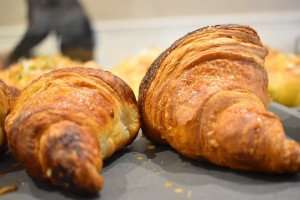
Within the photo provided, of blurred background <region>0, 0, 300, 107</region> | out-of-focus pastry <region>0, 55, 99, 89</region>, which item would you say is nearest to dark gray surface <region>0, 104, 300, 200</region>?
out-of-focus pastry <region>0, 55, 99, 89</region>

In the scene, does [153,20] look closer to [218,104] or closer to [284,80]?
[284,80]

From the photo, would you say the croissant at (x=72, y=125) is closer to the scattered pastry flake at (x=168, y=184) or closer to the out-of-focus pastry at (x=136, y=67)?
the scattered pastry flake at (x=168, y=184)

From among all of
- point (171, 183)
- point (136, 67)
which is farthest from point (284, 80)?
point (171, 183)

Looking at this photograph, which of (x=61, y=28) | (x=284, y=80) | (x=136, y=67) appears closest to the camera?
(x=284, y=80)

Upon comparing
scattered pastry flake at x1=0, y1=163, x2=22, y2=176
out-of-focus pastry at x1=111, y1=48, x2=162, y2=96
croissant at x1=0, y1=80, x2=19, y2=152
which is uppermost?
croissant at x1=0, y1=80, x2=19, y2=152

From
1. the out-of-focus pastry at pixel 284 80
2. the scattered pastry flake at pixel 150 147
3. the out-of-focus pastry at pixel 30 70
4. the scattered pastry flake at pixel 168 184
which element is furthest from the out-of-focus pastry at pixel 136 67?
the scattered pastry flake at pixel 168 184

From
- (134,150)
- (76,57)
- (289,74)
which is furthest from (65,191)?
(76,57)

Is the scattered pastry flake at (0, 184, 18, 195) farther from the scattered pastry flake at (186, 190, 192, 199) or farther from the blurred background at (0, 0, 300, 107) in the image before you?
the blurred background at (0, 0, 300, 107)
